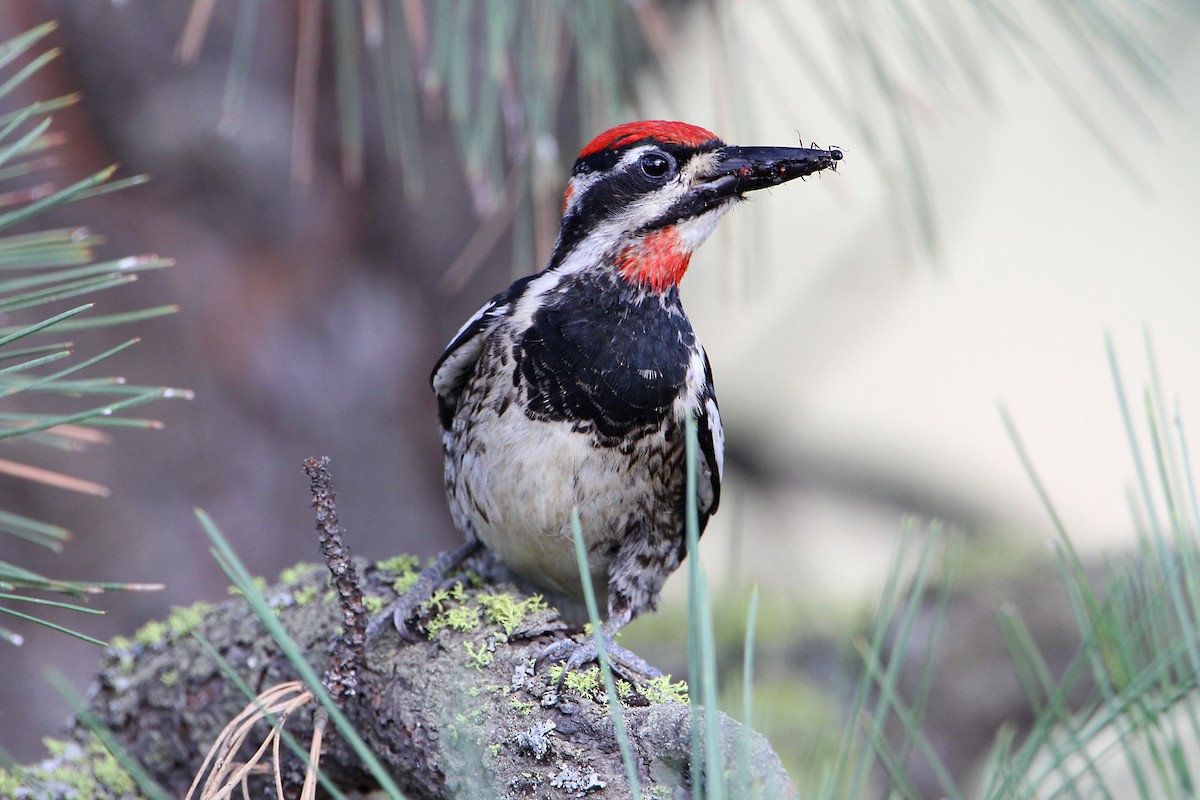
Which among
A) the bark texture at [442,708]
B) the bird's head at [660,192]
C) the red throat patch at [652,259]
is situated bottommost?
the bark texture at [442,708]

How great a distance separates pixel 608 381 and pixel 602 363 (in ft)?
0.15

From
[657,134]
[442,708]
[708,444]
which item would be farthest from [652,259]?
[442,708]

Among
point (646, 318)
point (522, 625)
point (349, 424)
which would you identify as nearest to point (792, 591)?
point (349, 424)

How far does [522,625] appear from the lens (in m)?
1.90

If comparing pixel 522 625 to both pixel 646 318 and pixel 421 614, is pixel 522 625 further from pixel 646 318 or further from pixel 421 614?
pixel 646 318

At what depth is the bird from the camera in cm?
242

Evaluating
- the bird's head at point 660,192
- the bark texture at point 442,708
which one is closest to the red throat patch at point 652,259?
the bird's head at point 660,192

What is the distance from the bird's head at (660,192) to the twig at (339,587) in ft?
3.78

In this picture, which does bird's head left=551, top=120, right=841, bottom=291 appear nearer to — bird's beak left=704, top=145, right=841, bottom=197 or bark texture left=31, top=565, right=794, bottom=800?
bird's beak left=704, top=145, right=841, bottom=197

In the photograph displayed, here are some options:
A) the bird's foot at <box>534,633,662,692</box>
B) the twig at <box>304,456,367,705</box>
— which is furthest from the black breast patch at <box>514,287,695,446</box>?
the twig at <box>304,456,367,705</box>

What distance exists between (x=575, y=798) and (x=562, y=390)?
42.4 inches

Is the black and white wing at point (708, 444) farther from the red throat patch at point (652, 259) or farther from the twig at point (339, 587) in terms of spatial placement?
the twig at point (339, 587)

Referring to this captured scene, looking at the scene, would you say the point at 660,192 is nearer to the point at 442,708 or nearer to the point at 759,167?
the point at 759,167

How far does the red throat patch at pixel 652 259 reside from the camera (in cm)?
256
